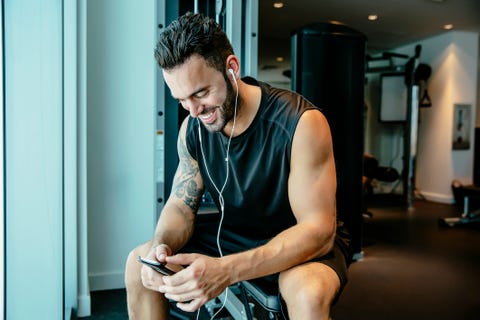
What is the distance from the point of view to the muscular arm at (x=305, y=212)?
0.92 meters

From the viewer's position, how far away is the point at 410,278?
2.33m

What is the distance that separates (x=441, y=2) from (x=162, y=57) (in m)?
3.84

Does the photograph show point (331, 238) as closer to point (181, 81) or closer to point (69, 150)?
point (181, 81)

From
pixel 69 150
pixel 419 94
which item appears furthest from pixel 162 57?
pixel 419 94

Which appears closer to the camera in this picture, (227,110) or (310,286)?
(310,286)

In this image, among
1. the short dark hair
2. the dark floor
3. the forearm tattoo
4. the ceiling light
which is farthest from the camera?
the ceiling light

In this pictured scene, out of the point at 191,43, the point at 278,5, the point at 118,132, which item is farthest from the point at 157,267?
the point at 278,5

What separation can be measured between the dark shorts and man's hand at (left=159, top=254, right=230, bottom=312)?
18cm

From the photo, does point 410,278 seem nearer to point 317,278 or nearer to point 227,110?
point 317,278

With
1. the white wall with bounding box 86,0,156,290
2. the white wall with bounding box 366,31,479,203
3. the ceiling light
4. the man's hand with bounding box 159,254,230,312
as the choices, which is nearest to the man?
the man's hand with bounding box 159,254,230,312

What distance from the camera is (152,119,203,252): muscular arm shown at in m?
1.16

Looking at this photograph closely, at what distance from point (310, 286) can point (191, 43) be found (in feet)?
2.05

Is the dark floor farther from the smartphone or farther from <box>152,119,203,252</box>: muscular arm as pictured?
the smartphone

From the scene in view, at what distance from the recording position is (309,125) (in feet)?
3.41
